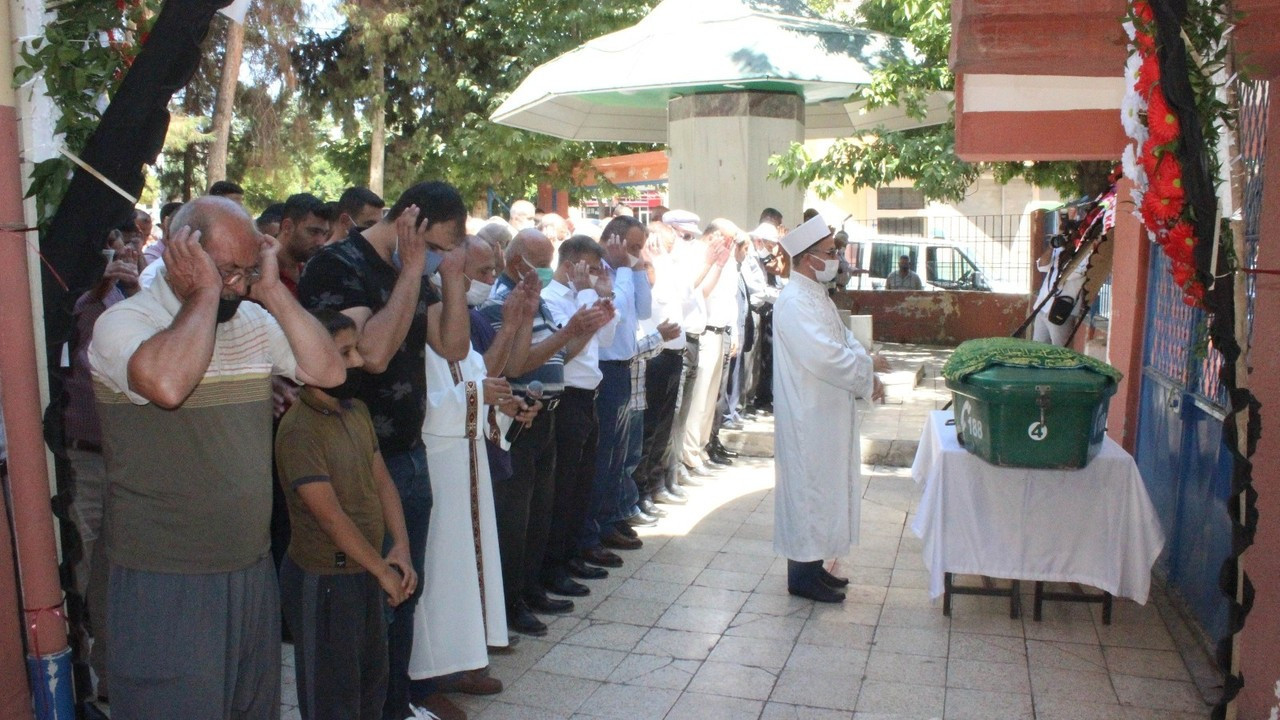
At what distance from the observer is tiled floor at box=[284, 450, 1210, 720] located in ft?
14.7

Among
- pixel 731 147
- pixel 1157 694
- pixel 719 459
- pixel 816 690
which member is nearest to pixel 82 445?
pixel 816 690

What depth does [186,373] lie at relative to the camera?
2.73 metres

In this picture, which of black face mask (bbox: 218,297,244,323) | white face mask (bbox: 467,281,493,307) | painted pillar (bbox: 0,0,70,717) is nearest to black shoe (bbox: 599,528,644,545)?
white face mask (bbox: 467,281,493,307)

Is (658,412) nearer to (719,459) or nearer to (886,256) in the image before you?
(719,459)

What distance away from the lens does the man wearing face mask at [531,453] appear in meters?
5.12

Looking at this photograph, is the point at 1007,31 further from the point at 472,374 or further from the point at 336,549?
the point at 336,549

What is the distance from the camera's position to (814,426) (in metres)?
5.71

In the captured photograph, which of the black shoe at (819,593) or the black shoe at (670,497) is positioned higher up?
the black shoe at (670,497)

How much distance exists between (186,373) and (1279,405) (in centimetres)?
339

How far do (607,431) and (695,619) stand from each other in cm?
130

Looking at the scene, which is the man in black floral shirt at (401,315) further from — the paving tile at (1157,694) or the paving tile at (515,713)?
the paving tile at (1157,694)

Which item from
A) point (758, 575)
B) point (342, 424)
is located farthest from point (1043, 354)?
point (342, 424)

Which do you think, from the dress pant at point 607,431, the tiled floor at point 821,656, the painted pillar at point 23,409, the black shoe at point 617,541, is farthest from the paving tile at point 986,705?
the painted pillar at point 23,409

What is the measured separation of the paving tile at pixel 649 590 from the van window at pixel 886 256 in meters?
12.2
